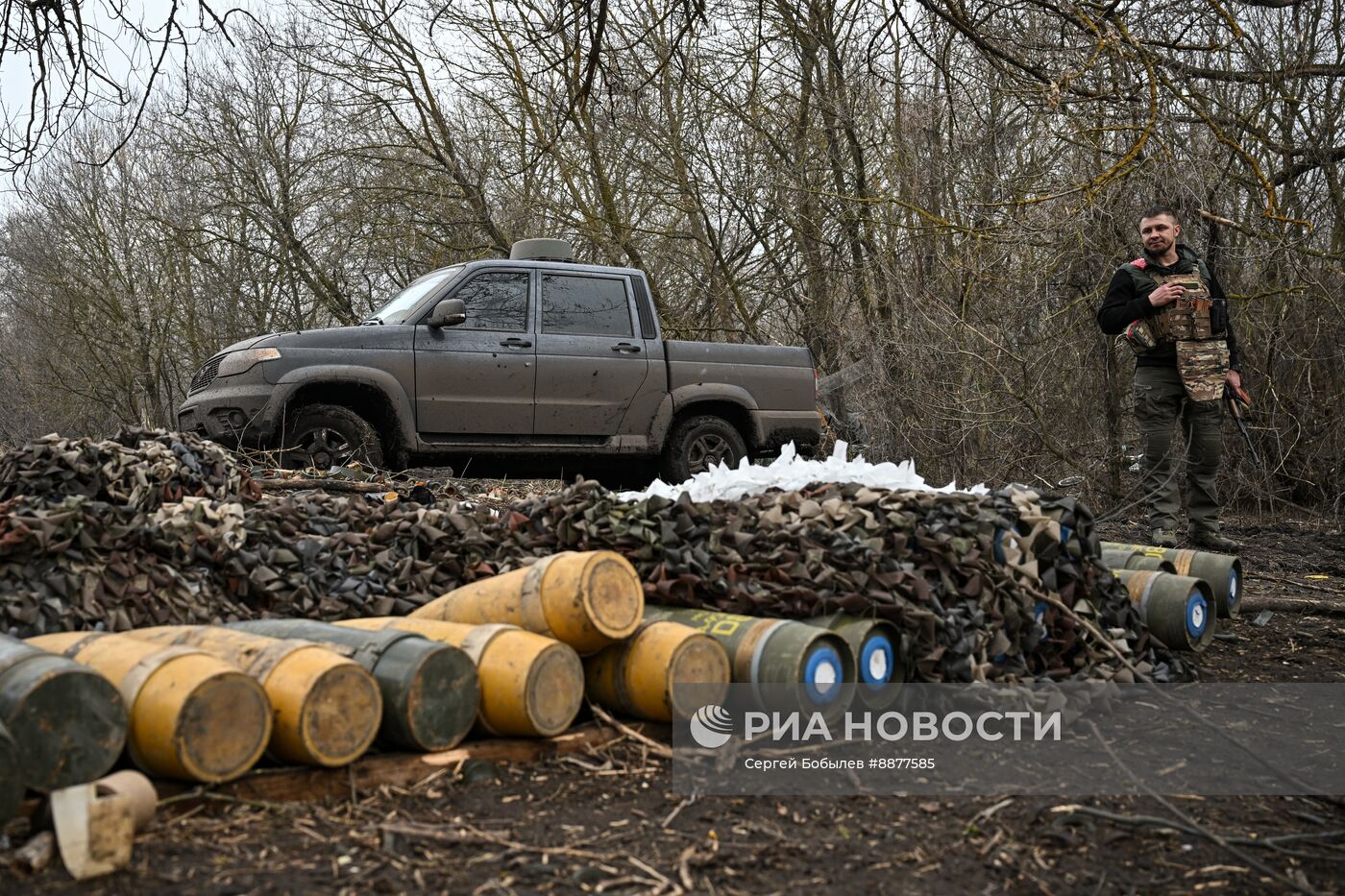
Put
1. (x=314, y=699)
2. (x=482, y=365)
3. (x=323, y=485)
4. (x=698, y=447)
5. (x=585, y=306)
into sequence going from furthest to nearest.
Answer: (x=698, y=447)
(x=585, y=306)
(x=482, y=365)
(x=323, y=485)
(x=314, y=699)

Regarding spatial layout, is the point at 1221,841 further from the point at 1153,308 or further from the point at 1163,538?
the point at 1153,308

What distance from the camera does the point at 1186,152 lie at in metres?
8.55

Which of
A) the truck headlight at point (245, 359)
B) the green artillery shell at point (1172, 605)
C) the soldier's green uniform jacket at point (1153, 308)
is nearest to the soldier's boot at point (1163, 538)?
the soldier's green uniform jacket at point (1153, 308)

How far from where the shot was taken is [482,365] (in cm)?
894

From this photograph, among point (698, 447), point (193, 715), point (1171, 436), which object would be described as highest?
point (1171, 436)

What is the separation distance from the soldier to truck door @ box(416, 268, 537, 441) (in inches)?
180

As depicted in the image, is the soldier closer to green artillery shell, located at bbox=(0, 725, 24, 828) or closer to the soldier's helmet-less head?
the soldier's helmet-less head

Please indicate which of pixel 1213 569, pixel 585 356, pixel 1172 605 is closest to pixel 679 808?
pixel 1172 605

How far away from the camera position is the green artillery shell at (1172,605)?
14.6ft

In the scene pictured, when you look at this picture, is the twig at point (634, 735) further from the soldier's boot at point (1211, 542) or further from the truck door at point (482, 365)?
the truck door at point (482, 365)

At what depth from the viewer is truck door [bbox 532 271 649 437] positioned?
927 cm

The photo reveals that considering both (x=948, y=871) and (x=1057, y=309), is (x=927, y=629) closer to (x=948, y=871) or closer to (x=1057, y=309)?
(x=948, y=871)

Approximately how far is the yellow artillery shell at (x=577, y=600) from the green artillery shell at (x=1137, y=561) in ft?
8.38

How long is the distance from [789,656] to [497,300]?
6558 mm
